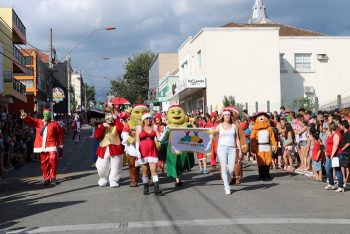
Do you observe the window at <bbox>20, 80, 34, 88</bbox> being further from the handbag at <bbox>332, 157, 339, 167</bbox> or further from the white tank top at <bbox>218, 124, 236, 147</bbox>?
the handbag at <bbox>332, 157, 339, 167</bbox>

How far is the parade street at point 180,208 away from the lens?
756 centimetres

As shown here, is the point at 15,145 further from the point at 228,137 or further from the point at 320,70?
the point at 320,70

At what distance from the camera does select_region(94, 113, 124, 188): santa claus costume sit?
12172mm

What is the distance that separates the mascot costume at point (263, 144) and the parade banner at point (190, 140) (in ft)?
4.40

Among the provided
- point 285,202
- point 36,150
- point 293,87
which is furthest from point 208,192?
point 293,87

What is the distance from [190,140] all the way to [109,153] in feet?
6.40

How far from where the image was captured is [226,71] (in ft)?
116

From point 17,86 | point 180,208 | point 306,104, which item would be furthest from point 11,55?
point 180,208

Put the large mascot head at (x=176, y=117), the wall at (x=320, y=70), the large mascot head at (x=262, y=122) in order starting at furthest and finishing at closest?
1. the wall at (x=320, y=70)
2. the large mascot head at (x=262, y=122)
3. the large mascot head at (x=176, y=117)

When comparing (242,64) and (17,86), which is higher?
(242,64)

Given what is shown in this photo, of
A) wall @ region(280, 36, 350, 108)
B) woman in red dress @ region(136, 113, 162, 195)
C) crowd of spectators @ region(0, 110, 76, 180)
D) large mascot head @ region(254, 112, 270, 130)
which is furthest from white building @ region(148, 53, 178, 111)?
woman in red dress @ region(136, 113, 162, 195)

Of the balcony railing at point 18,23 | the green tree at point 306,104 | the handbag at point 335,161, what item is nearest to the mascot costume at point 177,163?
the handbag at point 335,161

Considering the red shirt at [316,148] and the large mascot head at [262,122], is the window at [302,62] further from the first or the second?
the red shirt at [316,148]

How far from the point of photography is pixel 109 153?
40.4 ft
